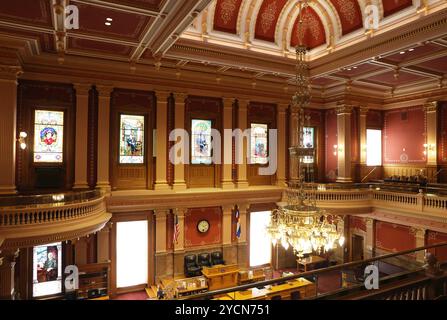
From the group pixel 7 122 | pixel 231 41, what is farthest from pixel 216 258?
pixel 7 122

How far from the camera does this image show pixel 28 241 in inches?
268

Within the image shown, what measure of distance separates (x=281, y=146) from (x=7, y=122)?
31.6 ft

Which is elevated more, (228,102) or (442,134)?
(228,102)

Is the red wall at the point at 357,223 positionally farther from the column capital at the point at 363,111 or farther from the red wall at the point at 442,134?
the column capital at the point at 363,111

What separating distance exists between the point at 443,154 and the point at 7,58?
1541 cm

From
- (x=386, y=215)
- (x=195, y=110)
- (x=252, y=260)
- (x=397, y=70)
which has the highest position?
(x=397, y=70)

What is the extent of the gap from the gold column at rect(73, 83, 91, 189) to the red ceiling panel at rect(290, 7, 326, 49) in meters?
7.39

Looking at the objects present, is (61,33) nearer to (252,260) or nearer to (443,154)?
(252,260)

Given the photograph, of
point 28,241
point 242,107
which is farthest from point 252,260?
point 28,241

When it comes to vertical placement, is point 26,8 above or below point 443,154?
above

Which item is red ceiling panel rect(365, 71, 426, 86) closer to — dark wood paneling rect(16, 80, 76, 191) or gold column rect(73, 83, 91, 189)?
gold column rect(73, 83, 91, 189)

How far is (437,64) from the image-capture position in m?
10.5

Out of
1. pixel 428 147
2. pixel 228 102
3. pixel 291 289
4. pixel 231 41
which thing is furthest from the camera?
pixel 428 147

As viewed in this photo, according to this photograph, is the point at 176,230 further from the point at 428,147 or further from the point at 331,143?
the point at 428,147
